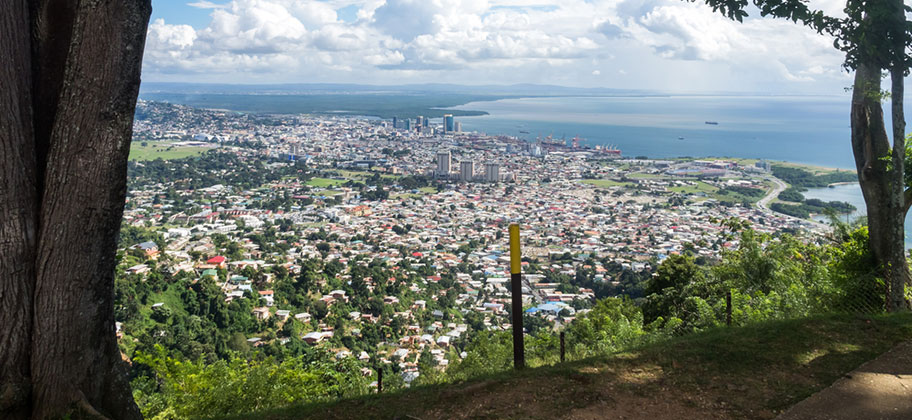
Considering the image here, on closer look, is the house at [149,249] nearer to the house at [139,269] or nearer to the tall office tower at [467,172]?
the house at [139,269]

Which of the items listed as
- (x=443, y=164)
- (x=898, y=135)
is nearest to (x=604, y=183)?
(x=443, y=164)

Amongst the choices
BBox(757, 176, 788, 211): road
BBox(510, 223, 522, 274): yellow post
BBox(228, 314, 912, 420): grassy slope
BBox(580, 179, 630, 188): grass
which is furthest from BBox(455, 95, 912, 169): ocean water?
BBox(510, 223, 522, 274): yellow post

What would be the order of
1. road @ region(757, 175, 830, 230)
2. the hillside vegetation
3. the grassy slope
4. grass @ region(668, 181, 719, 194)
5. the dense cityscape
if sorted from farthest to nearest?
grass @ region(668, 181, 719, 194) < road @ region(757, 175, 830, 230) < the dense cityscape < the hillside vegetation < the grassy slope

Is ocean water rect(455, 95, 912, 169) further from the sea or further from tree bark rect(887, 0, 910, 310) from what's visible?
tree bark rect(887, 0, 910, 310)

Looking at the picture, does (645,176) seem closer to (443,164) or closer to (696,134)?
(443,164)

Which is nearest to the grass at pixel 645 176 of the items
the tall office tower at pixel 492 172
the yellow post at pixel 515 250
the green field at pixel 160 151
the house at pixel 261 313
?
the tall office tower at pixel 492 172

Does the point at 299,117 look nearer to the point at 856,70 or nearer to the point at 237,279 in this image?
the point at 237,279
